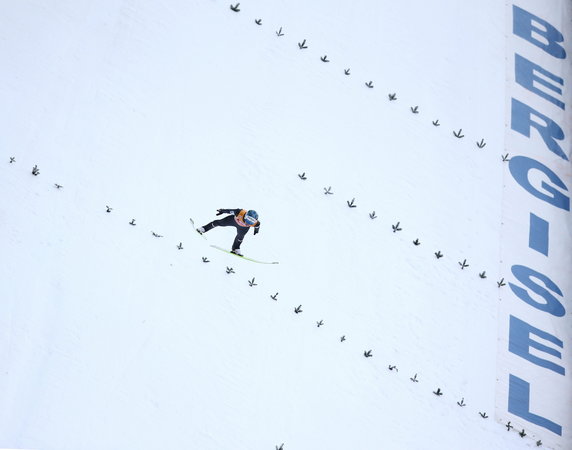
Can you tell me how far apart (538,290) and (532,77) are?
3.17 m

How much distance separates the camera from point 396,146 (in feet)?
35.3

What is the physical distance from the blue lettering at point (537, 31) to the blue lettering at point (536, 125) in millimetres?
1194

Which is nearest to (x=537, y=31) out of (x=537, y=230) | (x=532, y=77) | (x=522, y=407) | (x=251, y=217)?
(x=532, y=77)

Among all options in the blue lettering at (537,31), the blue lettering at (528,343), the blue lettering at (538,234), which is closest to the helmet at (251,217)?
the blue lettering at (528,343)

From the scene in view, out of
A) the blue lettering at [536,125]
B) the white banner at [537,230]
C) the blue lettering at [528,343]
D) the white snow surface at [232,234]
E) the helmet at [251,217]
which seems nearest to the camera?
the white snow surface at [232,234]

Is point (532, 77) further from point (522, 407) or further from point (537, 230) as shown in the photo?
point (522, 407)

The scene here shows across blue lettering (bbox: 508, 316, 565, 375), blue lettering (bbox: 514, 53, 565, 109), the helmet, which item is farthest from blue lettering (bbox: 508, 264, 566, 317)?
the helmet

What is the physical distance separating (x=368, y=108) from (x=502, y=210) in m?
1.95

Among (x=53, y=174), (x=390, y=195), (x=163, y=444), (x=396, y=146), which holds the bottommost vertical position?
(x=163, y=444)

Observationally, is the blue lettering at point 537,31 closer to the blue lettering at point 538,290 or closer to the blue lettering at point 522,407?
the blue lettering at point 538,290

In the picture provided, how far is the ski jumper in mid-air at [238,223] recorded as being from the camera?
9000 millimetres

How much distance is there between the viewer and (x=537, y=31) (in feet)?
42.3

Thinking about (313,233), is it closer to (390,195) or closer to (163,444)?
(390,195)

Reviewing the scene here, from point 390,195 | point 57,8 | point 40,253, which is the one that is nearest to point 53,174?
point 40,253
